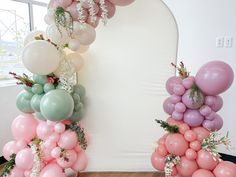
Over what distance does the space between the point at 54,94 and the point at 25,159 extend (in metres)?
0.56

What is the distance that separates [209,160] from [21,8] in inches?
112

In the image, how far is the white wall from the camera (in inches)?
92.5

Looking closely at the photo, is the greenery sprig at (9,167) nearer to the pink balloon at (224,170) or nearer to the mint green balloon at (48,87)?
the mint green balloon at (48,87)

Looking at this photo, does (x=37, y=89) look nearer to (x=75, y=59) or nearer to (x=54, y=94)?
(x=54, y=94)

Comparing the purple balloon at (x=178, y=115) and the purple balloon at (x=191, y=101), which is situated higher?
the purple balloon at (x=191, y=101)

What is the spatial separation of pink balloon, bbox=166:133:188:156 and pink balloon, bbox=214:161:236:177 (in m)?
0.23

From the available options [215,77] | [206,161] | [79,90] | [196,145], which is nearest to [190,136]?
[196,145]

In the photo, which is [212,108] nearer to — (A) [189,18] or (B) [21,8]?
(A) [189,18]

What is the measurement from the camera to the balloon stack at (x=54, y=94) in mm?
1570

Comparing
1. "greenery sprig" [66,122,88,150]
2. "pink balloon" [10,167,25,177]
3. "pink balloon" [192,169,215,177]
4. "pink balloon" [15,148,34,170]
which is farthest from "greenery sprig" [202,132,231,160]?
"pink balloon" [10,167,25,177]

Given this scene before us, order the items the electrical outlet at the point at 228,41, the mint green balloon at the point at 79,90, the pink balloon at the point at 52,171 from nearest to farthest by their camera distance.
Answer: the pink balloon at the point at 52,171, the mint green balloon at the point at 79,90, the electrical outlet at the point at 228,41

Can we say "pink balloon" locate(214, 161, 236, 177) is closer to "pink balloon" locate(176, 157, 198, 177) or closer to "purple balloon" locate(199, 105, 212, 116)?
"pink balloon" locate(176, 157, 198, 177)

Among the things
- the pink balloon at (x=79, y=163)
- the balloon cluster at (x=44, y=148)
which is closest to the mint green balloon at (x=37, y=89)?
the balloon cluster at (x=44, y=148)

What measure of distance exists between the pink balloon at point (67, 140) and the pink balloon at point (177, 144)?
27.8 inches
